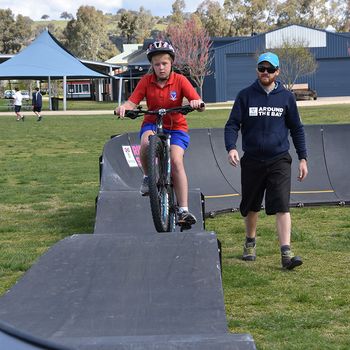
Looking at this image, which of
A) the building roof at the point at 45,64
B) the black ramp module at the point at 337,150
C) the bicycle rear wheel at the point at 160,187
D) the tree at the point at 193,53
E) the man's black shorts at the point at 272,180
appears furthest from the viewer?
the tree at the point at 193,53

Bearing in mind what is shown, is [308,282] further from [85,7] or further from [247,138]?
[85,7]

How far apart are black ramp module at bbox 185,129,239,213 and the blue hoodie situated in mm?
3528

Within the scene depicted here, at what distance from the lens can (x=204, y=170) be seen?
1062 cm

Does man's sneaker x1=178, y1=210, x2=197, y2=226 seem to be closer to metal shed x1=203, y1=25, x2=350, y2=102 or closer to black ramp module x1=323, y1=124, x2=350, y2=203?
black ramp module x1=323, y1=124, x2=350, y2=203

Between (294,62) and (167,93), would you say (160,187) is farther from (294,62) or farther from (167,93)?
(294,62)

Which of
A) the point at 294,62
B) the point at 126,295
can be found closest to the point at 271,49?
the point at 294,62

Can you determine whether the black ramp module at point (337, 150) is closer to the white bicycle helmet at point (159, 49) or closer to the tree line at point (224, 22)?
the white bicycle helmet at point (159, 49)

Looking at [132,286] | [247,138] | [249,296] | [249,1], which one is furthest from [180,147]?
[249,1]

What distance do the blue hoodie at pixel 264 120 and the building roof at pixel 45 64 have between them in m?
39.9

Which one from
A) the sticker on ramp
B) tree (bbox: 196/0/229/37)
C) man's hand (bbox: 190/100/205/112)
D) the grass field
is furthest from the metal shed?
man's hand (bbox: 190/100/205/112)

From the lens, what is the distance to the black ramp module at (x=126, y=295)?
3896 millimetres

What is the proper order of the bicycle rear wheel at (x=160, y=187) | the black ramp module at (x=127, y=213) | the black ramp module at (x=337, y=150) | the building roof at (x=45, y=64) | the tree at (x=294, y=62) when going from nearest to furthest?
the bicycle rear wheel at (x=160, y=187), the black ramp module at (x=127, y=213), the black ramp module at (x=337, y=150), the building roof at (x=45, y=64), the tree at (x=294, y=62)

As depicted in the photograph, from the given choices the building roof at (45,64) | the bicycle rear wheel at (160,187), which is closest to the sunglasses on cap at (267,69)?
the bicycle rear wheel at (160,187)

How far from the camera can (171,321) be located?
4.18 meters
